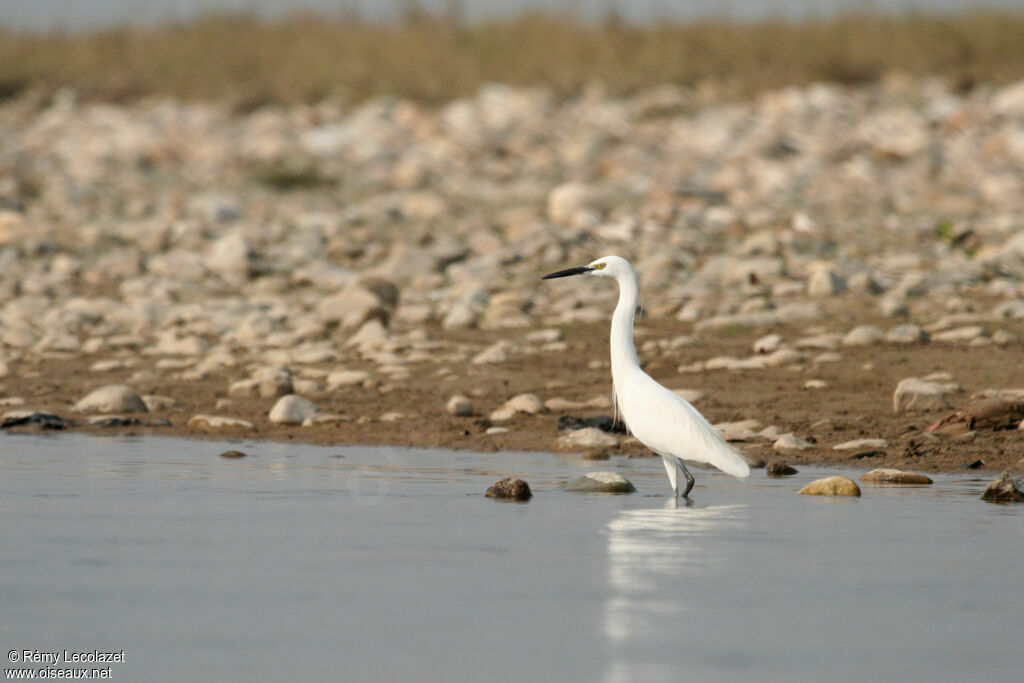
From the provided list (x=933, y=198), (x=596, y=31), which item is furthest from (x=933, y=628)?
(x=596, y=31)

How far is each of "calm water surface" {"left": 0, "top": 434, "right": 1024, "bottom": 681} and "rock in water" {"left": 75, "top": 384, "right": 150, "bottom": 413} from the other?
290cm

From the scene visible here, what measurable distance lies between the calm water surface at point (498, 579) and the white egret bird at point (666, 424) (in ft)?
0.62

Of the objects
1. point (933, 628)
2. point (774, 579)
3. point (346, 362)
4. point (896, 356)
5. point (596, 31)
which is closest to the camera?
point (933, 628)

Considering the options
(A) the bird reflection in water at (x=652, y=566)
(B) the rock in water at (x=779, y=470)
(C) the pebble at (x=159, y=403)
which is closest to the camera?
(A) the bird reflection in water at (x=652, y=566)

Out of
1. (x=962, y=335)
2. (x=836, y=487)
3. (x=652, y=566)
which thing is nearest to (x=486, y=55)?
(x=962, y=335)

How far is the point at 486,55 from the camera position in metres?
25.4

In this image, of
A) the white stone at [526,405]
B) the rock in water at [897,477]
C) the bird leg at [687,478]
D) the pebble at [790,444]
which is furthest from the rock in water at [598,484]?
the white stone at [526,405]

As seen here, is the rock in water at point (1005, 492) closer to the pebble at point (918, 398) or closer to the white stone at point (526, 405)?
the pebble at point (918, 398)

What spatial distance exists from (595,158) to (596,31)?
6383 mm

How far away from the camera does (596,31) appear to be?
83.1 ft

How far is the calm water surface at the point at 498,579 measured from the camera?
4160 millimetres

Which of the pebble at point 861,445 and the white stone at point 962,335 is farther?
the white stone at point 962,335

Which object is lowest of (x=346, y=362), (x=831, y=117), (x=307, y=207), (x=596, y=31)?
(x=346, y=362)

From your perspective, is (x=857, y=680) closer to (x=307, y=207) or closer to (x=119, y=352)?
(x=119, y=352)
